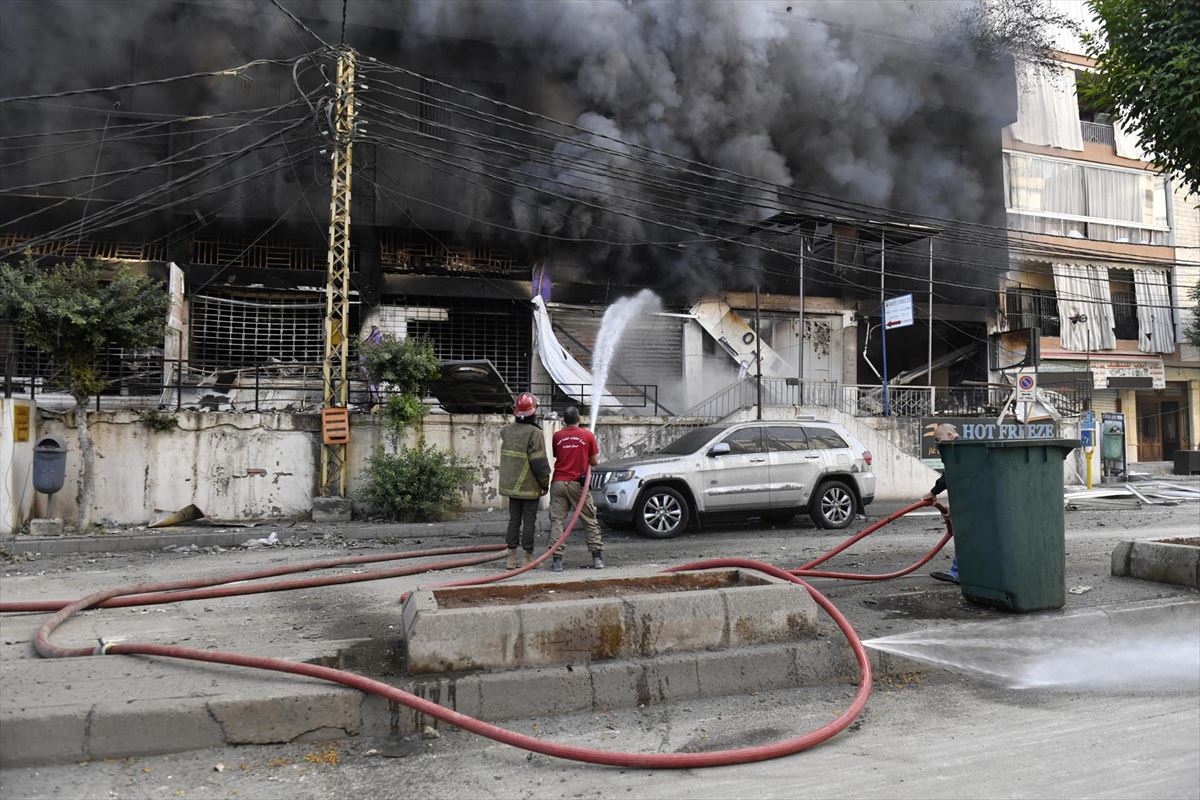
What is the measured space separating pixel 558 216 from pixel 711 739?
17.0 m

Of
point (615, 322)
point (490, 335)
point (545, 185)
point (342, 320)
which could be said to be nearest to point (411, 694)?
point (342, 320)

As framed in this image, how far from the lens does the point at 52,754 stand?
3551 millimetres

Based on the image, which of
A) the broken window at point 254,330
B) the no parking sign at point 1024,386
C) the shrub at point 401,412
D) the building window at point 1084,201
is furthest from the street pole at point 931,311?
the broken window at point 254,330

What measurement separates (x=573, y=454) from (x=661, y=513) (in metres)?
3.38

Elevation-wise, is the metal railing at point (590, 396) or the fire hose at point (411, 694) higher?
the metal railing at point (590, 396)

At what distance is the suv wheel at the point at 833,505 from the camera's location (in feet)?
39.1

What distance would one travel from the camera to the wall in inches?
431

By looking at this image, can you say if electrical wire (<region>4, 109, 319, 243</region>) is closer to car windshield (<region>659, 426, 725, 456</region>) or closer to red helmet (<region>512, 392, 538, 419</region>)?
car windshield (<region>659, 426, 725, 456</region>)

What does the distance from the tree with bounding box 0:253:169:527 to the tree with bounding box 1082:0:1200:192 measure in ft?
38.9

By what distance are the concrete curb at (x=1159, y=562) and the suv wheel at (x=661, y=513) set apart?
17.0 ft

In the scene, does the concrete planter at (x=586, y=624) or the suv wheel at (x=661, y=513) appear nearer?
the concrete planter at (x=586, y=624)

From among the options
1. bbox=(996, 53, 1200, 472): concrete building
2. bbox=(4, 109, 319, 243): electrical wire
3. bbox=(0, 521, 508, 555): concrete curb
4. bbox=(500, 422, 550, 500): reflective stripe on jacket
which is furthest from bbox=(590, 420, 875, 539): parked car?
bbox=(996, 53, 1200, 472): concrete building

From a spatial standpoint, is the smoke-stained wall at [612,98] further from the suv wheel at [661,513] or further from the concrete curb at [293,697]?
the concrete curb at [293,697]

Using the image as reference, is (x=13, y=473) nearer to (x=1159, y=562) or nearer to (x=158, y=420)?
(x=158, y=420)
